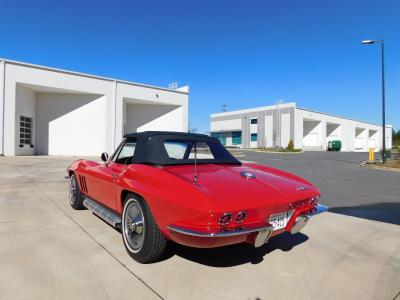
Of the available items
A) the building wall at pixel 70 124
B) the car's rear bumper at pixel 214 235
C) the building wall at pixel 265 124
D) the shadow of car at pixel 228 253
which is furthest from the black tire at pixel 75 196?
the building wall at pixel 265 124

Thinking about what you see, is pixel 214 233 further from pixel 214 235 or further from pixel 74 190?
pixel 74 190

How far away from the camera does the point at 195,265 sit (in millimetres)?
3273

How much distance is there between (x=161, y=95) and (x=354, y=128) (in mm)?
55312

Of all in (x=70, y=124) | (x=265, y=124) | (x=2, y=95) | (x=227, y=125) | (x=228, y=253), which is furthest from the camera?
(x=227, y=125)

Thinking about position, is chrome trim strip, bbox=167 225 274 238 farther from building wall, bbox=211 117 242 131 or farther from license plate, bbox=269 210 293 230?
building wall, bbox=211 117 242 131

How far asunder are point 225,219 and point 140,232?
110 cm

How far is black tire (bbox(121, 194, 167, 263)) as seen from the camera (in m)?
3.10

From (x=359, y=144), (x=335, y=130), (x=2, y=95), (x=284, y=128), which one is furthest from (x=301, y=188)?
(x=359, y=144)

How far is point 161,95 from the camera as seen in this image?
26.3 metres

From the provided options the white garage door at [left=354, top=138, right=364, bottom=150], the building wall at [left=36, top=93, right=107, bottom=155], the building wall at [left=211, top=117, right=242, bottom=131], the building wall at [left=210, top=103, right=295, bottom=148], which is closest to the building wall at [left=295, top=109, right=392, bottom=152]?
the white garage door at [left=354, top=138, right=364, bottom=150]

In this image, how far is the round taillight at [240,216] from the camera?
8.90ft

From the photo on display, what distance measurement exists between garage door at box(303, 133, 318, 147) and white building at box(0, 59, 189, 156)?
3900 centimetres

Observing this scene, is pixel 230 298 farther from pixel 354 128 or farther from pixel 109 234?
pixel 354 128

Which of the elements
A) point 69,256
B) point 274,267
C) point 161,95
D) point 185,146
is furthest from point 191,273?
point 161,95
